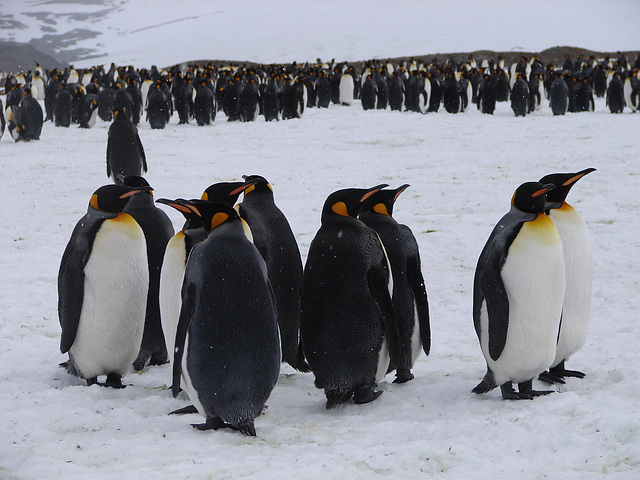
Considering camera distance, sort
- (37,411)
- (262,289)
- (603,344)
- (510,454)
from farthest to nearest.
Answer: (603,344), (37,411), (262,289), (510,454)

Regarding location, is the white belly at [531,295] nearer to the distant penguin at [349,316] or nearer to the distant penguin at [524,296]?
the distant penguin at [524,296]

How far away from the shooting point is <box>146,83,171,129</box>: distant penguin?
14773mm

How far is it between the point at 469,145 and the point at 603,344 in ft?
26.9

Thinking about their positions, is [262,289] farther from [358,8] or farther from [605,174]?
[358,8]

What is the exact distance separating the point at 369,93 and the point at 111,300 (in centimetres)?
1634

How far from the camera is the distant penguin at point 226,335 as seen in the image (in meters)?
2.72

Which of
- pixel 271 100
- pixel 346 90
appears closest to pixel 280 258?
pixel 271 100

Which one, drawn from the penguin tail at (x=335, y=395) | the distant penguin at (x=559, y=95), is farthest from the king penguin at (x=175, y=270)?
the distant penguin at (x=559, y=95)

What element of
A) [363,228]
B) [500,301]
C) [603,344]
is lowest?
[603,344]

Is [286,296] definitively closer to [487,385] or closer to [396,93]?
[487,385]

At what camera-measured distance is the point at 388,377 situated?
152 inches

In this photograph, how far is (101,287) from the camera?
3.48m

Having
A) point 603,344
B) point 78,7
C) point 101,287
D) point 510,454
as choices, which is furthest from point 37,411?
point 78,7

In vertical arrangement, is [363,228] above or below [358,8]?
below
